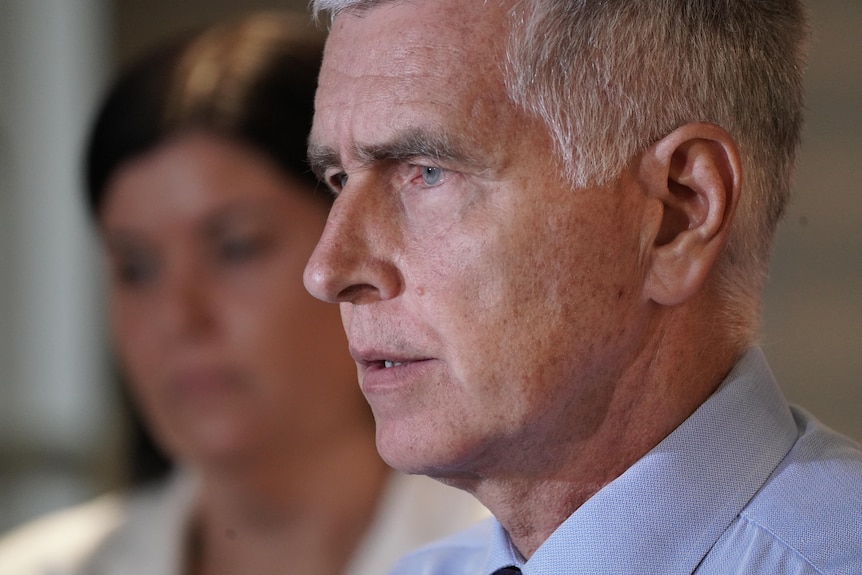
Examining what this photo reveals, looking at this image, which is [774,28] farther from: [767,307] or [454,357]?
[767,307]

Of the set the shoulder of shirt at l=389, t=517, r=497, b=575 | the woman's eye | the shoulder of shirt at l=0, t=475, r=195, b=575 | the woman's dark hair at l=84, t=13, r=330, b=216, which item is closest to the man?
the shoulder of shirt at l=389, t=517, r=497, b=575

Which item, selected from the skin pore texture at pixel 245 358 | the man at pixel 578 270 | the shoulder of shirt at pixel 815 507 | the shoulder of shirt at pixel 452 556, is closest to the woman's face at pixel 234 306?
the skin pore texture at pixel 245 358

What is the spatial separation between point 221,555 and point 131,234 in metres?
0.62

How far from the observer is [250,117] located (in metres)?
1.74

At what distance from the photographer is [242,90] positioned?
5.71 feet

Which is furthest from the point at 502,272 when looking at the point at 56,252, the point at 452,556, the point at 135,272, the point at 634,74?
the point at 56,252

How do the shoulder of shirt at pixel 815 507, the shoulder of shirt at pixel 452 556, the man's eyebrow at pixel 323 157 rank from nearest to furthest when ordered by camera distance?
the shoulder of shirt at pixel 815 507 → the man's eyebrow at pixel 323 157 → the shoulder of shirt at pixel 452 556

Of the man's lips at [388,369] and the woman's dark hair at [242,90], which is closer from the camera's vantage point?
the man's lips at [388,369]

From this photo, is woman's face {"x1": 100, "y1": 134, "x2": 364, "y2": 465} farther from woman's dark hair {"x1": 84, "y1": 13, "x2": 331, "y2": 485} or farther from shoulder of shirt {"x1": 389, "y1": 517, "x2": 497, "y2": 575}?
shoulder of shirt {"x1": 389, "y1": 517, "x2": 497, "y2": 575}

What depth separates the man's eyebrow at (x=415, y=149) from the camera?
3.18ft

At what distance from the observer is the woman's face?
1.74 metres

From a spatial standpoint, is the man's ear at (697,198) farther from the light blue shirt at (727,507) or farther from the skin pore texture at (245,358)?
the skin pore texture at (245,358)

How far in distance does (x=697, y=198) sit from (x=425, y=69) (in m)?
0.30

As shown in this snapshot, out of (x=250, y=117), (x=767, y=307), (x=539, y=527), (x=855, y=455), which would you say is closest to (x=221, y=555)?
(x=250, y=117)
